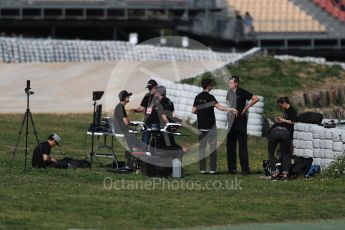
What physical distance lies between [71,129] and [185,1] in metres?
22.5

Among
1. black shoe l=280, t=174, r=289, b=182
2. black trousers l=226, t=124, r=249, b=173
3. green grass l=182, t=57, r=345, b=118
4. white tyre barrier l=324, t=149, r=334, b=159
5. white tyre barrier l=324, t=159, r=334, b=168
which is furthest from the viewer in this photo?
green grass l=182, t=57, r=345, b=118

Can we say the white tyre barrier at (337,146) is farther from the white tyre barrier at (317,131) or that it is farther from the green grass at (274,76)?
the green grass at (274,76)

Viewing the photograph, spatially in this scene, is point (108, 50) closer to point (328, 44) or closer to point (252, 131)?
point (328, 44)

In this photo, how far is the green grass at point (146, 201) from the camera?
1520 centimetres

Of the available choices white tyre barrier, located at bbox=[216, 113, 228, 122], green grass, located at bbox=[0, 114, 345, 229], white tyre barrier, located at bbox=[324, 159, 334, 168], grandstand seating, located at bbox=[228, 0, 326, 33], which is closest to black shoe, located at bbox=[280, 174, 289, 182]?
green grass, located at bbox=[0, 114, 345, 229]

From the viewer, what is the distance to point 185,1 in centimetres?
4891

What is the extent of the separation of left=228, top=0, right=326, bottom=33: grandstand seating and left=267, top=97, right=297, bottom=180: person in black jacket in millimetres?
28172

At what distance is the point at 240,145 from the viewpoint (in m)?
20.7

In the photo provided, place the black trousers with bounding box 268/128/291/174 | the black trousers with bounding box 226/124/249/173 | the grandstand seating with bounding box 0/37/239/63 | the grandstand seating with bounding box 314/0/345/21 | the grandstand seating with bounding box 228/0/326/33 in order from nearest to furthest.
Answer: the black trousers with bounding box 268/128/291/174, the black trousers with bounding box 226/124/249/173, the grandstand seating with bounding box 0/37/239/63, the grandstand seating with bounding box 228/0/326/33, the grandstand seating with bounding box 314/0/345/21

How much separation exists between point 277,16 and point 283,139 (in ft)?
101

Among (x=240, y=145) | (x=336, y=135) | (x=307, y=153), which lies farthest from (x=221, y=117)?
(x=336, y=135)

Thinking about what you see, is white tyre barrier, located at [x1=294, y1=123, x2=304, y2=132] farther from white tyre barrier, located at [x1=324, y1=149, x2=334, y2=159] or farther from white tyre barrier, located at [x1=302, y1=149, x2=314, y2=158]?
white tyre barrier, located at [x1=324, y1=149, x2=334, y2=159]

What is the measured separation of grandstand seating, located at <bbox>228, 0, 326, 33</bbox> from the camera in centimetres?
4819

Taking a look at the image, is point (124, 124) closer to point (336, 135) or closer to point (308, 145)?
point (308, 145)
